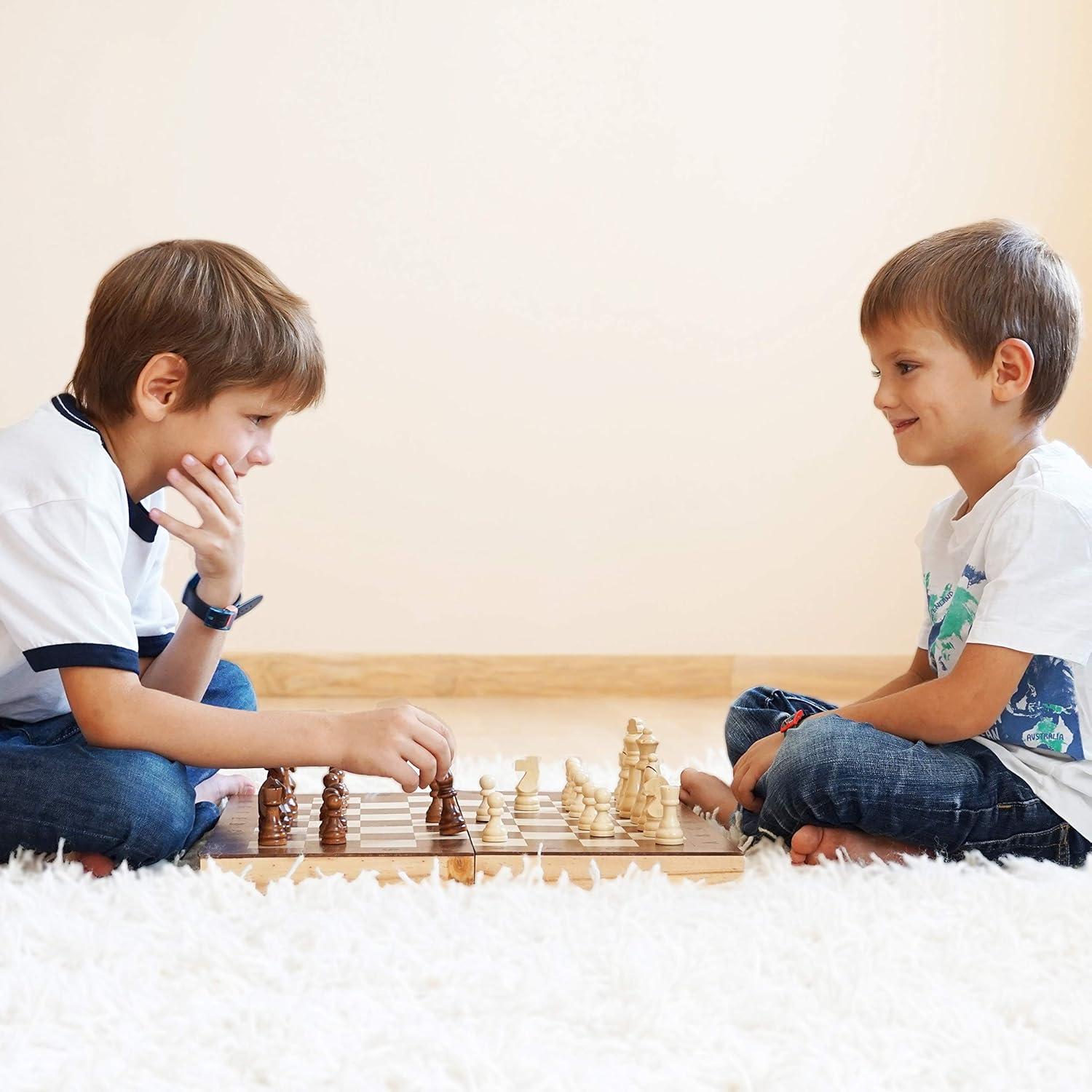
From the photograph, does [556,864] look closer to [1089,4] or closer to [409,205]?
[409,205]

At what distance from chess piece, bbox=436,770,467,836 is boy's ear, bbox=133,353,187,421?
46cm

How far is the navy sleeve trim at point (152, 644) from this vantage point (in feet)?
4.79

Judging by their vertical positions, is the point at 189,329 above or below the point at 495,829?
above

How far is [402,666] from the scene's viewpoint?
9.68 feet

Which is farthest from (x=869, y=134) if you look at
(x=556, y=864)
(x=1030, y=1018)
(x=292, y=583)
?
(x=1030, y=1018)

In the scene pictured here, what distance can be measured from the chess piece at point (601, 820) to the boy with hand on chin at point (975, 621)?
166 millimetres

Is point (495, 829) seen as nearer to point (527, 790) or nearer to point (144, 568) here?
point (527, 790)

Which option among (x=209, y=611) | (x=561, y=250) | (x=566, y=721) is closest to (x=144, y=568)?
(x=209, y=611)

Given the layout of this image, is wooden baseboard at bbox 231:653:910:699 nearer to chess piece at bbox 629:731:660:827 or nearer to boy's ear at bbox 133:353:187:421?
chess piece at bbox 629:731:660:827

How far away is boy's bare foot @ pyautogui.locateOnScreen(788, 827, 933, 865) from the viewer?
125 centimetres

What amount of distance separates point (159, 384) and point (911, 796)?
0.85 meters

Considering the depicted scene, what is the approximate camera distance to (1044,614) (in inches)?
48.3

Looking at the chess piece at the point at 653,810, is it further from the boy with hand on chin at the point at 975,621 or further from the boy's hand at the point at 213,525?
the boy's hand at the point at 213,525

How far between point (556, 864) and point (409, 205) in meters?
2.14
